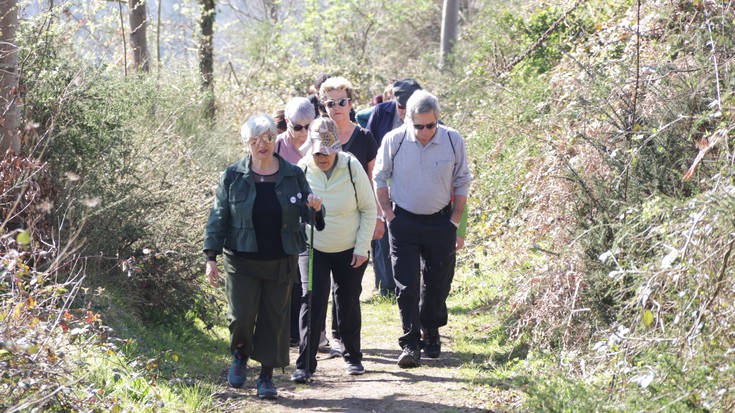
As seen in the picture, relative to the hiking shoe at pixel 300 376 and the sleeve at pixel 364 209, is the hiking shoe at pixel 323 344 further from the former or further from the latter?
the sleeve at pixel 364 209

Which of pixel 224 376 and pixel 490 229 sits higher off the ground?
pixel 490 229

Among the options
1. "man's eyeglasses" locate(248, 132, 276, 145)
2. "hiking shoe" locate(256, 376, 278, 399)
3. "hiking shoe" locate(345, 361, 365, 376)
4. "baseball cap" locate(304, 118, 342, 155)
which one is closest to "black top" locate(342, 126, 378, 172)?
"baseball cap" locate(304, 118, 342, 155)

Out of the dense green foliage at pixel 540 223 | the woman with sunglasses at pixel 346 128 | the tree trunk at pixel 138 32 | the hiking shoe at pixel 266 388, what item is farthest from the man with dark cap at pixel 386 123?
the tree trunk at pixel 138 32

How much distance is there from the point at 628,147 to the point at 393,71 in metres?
19.8

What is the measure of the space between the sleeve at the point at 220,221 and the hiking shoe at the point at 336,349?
1887 mm

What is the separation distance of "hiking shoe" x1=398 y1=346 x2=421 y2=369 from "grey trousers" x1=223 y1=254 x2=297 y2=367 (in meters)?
1.19

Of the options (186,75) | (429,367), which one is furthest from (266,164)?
(186,75)

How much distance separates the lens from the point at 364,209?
7676mm

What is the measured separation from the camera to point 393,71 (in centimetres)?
2678

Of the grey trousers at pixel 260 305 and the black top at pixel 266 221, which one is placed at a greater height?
the black top at pixel 266 221

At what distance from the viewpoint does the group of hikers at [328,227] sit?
273 inches

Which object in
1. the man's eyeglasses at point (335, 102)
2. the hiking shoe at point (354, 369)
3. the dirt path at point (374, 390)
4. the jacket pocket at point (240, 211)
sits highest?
the man's eyeglasses at point (335, 102)

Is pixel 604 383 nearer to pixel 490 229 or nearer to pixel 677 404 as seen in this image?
pixel 677 404

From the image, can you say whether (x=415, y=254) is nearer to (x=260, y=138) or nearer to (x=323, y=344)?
(x=323, y=344)
